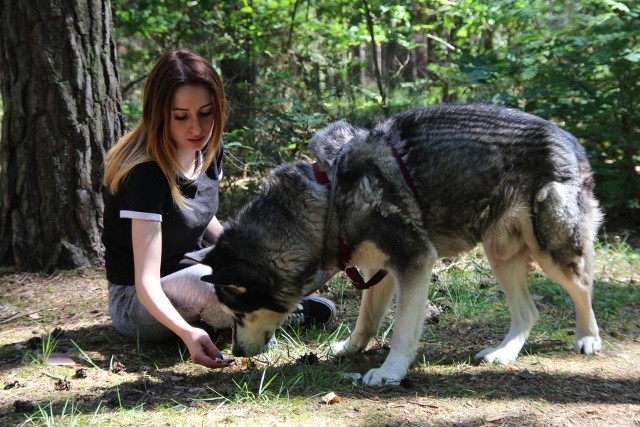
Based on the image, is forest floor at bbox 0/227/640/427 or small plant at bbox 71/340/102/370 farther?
small plant at bbox 71/340/102/370

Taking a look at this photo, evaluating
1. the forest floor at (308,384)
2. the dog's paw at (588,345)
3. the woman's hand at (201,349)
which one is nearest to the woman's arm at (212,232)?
the forest floor at (308,384)

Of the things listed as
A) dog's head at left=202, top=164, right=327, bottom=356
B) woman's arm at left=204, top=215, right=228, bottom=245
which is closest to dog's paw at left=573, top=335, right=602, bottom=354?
dog's head at left=202, top=164, right=327, bottom=356

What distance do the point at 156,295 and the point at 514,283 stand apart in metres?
2.13

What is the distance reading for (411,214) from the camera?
3.26 meters

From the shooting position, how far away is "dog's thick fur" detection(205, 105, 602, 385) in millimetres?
3232

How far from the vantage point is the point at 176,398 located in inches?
118

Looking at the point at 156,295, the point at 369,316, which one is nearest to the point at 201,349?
the point at 156,295

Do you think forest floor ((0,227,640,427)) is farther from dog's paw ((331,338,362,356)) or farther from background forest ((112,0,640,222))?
background forest ((112,0,640,222))

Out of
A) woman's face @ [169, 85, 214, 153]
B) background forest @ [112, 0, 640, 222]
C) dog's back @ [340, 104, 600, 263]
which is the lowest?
dog's back @ [340, 104, 600, 263]

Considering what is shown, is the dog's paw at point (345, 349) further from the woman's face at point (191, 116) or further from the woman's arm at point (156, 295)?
the woman's face at point (191, 116)

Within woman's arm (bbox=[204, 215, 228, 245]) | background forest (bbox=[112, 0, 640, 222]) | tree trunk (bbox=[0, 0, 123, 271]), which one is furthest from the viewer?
background forest (bbox=[112, 0, 640, 222])

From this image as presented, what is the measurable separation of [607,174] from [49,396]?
558 centimetres

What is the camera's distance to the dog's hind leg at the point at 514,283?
3.62 m

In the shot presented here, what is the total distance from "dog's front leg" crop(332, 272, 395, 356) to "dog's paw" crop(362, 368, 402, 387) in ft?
1.69
